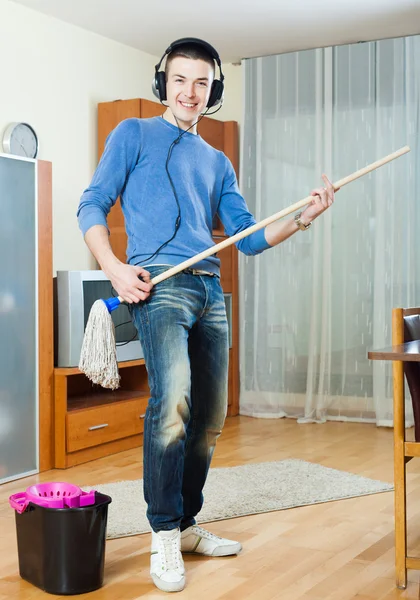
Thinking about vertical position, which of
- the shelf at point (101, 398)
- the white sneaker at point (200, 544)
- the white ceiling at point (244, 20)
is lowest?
the white sneaker at point (200, 544)

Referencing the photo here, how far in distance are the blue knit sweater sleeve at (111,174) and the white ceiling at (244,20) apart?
7.74 feet

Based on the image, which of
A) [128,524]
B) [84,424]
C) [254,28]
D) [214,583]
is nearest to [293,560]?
[214,583]

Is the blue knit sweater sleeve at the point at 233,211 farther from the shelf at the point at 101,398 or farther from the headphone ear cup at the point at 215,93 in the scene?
the shelf at the point at 101,398

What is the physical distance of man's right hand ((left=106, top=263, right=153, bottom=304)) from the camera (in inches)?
86.7

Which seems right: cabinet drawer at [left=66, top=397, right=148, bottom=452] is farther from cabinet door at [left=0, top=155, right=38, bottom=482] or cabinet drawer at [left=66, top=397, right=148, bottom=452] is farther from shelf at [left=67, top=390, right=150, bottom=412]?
cabinet door at [left=0, top=155, right=38, bottom=482]

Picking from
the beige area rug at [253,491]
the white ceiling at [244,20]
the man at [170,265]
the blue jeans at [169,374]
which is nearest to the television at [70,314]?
the beige area rug at [253,491]

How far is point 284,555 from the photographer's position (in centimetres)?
262

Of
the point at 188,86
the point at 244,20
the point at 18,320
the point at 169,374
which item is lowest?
the point at 169,374

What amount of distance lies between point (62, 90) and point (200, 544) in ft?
9.84

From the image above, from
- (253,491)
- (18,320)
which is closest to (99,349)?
(253,491)

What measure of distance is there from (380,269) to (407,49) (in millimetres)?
1325

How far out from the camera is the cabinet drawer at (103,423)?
3.98 metres

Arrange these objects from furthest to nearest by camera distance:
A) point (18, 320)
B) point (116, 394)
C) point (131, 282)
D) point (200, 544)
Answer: point (116, 394) < point (18, 320) < point (200, 544) < point (131, 282)

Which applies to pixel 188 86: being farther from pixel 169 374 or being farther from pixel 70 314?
pixel 70 314
